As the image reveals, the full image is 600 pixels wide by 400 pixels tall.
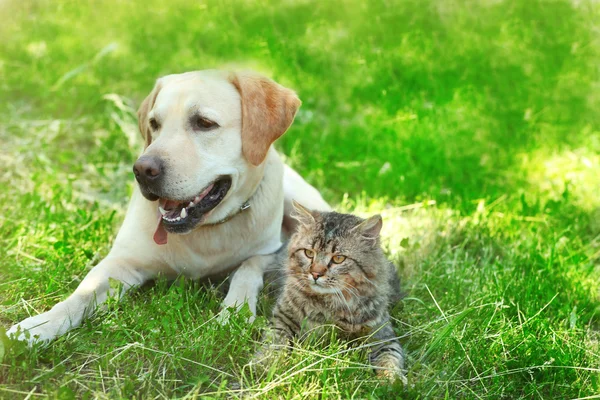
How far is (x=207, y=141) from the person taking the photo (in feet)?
10.6

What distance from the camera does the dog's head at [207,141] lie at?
3.08m

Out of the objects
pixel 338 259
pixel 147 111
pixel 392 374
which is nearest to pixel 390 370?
pixel 392 374

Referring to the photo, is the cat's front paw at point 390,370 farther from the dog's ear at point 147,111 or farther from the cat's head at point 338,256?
the dog's ear at point 147,111

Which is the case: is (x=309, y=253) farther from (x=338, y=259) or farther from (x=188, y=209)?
(x=188, y=209)

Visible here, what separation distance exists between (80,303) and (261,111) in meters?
1.26

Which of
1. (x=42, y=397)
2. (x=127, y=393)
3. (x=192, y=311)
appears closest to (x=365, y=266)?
(x=192, y=311)

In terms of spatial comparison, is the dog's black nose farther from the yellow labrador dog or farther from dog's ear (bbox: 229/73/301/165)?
dog's ear (bbox: 229/73/301/165)

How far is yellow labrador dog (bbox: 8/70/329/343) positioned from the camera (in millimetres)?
3100

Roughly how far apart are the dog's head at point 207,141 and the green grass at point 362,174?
16.8 inches

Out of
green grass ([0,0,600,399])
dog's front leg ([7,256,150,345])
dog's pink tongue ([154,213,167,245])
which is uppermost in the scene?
dog's pink tongue ([154,213,167,245])

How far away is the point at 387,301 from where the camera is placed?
3.05m

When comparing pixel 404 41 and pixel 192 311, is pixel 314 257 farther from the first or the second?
pixel 404 41

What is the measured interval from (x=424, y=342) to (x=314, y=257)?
26.3 inches

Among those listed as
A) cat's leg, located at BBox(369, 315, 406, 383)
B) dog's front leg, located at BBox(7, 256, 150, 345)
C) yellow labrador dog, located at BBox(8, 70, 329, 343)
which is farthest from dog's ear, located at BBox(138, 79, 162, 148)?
cat's leg, located at BBox(369, 315, 406, 383)
